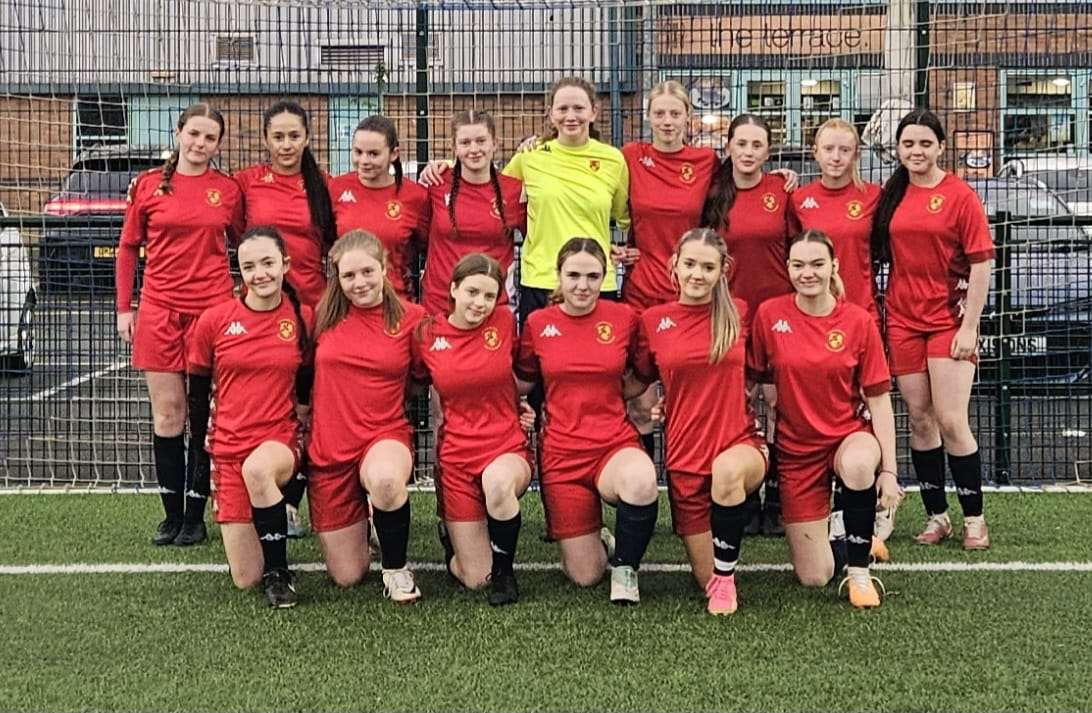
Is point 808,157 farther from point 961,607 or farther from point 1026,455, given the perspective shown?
point 961,607

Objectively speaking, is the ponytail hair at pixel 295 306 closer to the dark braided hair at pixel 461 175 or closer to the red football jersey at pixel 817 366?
the dark braided hair at pixel 461 175

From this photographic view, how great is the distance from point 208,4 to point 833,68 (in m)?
3.37

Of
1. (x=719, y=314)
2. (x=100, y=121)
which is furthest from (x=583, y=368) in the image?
(x=100, y=121)

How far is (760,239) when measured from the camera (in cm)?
524

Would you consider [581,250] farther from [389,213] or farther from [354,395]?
[389,213]

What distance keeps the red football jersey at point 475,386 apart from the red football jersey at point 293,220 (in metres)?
0.88

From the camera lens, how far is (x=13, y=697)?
3.42 m

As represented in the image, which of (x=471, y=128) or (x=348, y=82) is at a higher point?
(x=348, y=82)

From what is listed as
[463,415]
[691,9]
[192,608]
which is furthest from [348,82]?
[192,608]

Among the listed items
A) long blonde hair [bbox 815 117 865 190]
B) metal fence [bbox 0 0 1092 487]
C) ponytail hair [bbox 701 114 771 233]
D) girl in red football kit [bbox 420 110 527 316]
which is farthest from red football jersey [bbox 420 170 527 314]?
metal fence [bbox 0 0 1092 487]

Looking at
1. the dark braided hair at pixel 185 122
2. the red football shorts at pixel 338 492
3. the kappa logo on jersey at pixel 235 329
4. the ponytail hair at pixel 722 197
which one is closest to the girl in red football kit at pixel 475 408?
the red football shorts at pixel 338 492

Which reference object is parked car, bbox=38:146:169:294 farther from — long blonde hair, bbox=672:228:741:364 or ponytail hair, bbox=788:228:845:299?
ponytail hair, bbox=788:228:845:299

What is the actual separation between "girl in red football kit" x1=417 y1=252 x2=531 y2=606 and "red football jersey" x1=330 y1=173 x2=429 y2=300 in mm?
755

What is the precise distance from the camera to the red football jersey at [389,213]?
5258mm
